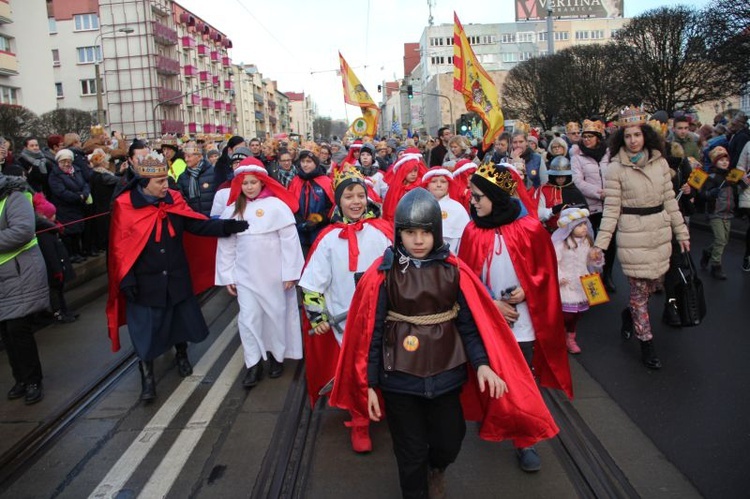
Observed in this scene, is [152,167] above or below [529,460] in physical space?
above

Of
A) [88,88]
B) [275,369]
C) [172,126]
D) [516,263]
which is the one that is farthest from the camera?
[172,126]

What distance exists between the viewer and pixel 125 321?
564cm

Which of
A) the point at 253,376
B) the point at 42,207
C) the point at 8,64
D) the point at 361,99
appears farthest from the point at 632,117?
the point at 8,64

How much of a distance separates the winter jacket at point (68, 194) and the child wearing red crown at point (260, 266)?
16.3 feet

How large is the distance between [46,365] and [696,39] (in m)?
29.3

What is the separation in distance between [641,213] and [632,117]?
863 millimetres

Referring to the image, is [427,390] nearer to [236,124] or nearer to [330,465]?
[330,465]

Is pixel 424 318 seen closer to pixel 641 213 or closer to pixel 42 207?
pixel 641 213

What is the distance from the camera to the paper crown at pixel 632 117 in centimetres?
548

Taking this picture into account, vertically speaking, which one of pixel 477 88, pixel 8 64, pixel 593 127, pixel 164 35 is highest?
pixel 164 35

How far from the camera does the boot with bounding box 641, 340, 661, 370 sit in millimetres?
5492

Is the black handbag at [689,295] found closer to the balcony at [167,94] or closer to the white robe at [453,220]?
the white robe at [453,220]

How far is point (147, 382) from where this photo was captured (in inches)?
211

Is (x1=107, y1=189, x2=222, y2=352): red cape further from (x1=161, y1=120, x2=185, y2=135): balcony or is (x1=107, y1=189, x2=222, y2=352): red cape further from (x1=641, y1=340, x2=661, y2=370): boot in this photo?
(x1=161, y1=120, x2=185, y2=135): balcony
